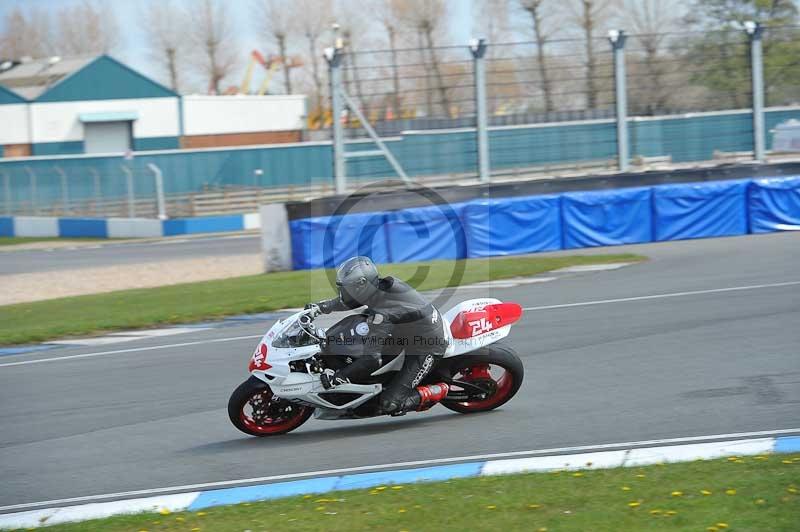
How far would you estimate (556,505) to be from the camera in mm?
6203

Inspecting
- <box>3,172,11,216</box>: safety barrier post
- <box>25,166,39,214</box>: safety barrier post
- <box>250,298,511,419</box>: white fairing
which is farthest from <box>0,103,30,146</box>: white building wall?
<box>250,298,511,419</box>: white fairing

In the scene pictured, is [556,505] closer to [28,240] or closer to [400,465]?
[400,465]

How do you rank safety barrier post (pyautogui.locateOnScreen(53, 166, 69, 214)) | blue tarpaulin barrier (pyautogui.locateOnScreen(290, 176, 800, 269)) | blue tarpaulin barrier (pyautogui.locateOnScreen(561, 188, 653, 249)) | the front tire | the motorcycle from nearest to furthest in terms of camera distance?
the motorcycle → the front tire → blue tarpaulin barrier (pyautogui.locateOnScreen(290, 176, 800, 269)) → blue tarpaulin barrier (pyautogui.locateOnScreen(561, 188, 653, 249)) → safety barrier post (pyautogui.locateOnScreen(53, 166, 69, 214))

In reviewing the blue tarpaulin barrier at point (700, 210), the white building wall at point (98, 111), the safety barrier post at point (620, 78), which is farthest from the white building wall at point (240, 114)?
the blue tarpaulin barrier at point (700, 210)

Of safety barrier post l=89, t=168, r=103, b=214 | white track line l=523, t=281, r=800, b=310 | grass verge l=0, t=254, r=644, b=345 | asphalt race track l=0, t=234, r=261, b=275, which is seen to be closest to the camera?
white track line l=523, t=281, r=800, b=310

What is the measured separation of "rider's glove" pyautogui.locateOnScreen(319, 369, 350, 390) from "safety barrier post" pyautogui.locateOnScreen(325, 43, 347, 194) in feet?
46.9

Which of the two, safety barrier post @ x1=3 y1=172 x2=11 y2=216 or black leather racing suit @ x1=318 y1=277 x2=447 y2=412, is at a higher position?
safety barrier post @ x1=3 y1=172 x2=11 y2=216

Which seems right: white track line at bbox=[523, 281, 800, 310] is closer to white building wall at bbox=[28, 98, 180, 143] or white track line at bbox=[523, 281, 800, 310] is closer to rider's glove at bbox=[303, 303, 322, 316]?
rider's glove at bbox=[303, 303, 322, 316]

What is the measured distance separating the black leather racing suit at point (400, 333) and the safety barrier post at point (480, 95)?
1453 cm

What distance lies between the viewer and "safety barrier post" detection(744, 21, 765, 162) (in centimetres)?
2359

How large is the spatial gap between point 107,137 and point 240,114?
8.11 meters

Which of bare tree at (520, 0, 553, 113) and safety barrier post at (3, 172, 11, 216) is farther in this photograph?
safety barrier post at (3, 172, 11, 216)

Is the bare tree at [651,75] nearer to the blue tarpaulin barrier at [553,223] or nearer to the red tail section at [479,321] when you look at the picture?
the blue tarpaulin barrier at [553,223]

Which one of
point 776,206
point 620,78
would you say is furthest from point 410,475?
point 776,206
